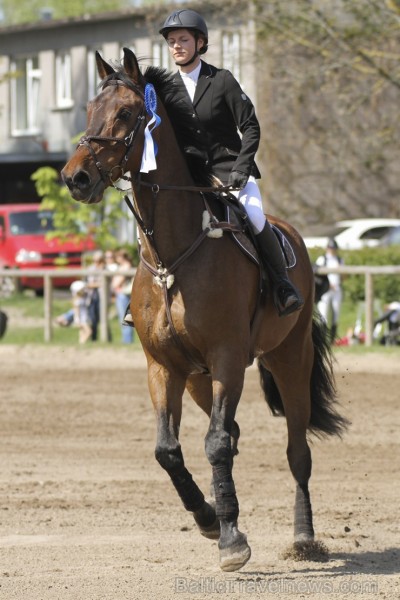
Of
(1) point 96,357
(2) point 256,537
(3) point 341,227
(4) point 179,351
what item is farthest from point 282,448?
(3) point 341,227

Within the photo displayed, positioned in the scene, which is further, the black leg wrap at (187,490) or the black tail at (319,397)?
the black tail at (319,397)

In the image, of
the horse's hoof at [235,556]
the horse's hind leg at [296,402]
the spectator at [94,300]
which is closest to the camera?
the horse's hoof at [235,556]

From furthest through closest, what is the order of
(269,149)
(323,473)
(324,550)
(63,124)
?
(63,124)
(269,149)
(323,473)
(324,550)

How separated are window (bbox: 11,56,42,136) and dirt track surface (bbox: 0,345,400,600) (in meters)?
27.4

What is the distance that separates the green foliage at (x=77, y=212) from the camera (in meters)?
23.0

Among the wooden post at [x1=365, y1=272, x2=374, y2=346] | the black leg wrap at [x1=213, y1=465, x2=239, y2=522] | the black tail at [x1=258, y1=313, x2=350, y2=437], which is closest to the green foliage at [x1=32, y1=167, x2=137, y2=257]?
the wooden post at [x1=365, y1=272, x2=374, y2=346]

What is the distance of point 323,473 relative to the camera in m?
9.85

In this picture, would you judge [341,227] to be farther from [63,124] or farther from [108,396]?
[108,396]

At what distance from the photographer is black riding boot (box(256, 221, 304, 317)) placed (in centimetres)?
740

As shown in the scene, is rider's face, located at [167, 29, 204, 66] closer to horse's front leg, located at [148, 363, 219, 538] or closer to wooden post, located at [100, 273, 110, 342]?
horse's front leg, located at [148, 363, 219, 538]

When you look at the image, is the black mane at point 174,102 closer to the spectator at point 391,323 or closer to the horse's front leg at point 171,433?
the horse's front leg at point 171,433

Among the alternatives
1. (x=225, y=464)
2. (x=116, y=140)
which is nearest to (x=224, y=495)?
(x=225, y=464)

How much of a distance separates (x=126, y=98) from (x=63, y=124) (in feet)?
110

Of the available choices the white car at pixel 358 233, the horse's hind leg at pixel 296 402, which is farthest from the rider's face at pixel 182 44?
the white car at pixel 358 233
